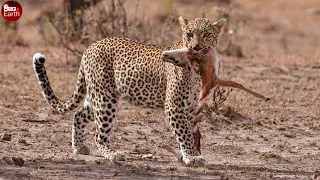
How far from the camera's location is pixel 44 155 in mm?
9992

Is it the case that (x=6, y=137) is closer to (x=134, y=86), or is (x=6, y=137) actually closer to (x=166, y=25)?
(x=134, y=86)

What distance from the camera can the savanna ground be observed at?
9.27 metres

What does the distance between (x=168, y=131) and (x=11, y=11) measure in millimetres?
4666

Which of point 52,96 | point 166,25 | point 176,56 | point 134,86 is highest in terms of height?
point 176,56

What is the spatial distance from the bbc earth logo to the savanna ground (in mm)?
812

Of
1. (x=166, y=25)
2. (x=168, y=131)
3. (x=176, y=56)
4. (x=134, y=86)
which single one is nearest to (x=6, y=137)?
(x=134, y=86)

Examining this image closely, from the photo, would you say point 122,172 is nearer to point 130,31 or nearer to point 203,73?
point 203,73

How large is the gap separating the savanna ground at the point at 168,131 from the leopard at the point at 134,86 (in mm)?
268

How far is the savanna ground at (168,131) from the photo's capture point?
30.4ft

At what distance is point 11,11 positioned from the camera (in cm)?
A: 1522

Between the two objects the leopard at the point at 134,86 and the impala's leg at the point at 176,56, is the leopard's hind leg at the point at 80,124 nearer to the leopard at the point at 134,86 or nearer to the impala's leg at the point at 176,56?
the leopard at the point at 134,86

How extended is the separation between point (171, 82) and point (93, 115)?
1232mm

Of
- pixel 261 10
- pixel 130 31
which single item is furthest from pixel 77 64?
pixel 261 10

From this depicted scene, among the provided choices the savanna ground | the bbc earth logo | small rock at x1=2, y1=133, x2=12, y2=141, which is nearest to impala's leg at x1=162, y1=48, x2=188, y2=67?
the savanna ground
